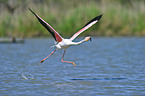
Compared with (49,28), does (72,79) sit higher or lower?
lower

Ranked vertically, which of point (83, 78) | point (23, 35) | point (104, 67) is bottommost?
point (83, 78)

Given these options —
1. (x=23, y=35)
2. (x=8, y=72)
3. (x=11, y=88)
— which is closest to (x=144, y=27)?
(x=23, y=35)

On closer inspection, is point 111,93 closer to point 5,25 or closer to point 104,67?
point 104,67

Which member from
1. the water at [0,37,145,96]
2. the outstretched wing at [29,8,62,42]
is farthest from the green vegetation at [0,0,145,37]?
the outstretched wing at [29,8,62,42]

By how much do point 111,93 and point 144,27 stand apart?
27.8 metres

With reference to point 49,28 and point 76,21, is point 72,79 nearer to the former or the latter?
point 49,28

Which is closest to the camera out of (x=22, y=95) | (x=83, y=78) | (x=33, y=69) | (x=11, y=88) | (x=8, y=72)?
(x=22, y=95)

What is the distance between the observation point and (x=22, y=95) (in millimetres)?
10961

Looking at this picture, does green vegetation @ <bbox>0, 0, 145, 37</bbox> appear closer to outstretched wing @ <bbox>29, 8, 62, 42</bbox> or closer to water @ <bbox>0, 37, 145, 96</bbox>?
water @ <bbox>0, 37, 145, 96</bbox>

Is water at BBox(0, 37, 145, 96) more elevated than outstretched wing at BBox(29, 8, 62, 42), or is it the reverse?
outstretched wing at BBox(29, 8, 62, 42)

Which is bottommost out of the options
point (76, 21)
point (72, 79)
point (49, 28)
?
point (72, 79)

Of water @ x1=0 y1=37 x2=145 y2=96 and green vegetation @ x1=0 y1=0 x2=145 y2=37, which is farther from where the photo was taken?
green vegetation @ x1=0 y1=0 x2=145 y2=37

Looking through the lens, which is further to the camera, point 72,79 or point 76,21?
point 76,21

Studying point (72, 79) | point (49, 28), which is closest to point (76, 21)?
point (49, 28)
